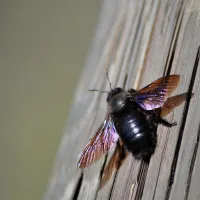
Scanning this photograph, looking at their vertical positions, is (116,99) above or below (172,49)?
below

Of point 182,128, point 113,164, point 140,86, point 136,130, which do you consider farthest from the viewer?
point 136,130

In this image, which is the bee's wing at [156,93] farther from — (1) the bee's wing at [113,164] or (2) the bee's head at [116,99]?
A: (1) the bee's wing at [113,164]

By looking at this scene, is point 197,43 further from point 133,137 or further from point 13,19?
point 13,19

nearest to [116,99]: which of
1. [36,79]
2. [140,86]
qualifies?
[140,86]

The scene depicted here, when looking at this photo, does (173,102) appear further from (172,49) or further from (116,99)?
(116,99)

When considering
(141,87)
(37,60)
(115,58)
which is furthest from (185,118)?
(37,60)

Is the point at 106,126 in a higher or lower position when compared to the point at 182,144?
higher

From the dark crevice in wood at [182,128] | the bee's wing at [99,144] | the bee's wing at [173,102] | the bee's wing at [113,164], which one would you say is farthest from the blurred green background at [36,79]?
the dark crevice in wood at [182,128]
